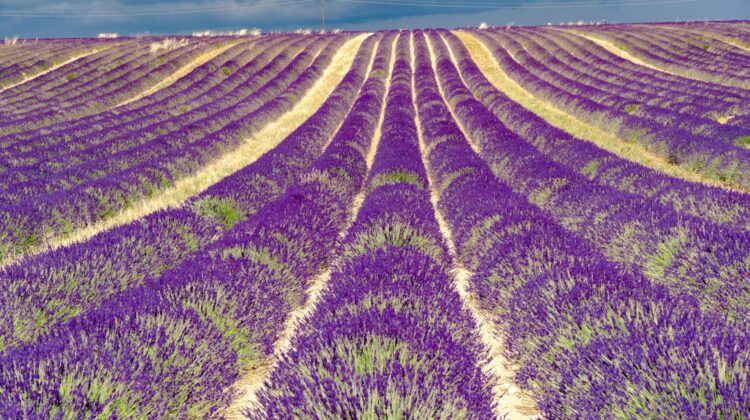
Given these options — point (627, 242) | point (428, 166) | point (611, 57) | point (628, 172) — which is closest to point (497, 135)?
point (428, 166)

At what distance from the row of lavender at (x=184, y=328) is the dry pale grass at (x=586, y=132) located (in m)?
5.03

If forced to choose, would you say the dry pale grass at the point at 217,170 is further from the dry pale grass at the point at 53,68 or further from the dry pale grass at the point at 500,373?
the dry pale grass at the point at 53,68

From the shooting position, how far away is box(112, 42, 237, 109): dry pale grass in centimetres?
2319

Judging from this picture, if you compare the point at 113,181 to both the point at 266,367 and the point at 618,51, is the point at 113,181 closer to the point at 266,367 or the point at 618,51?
the point at 266,367

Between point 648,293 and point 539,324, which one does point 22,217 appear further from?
point 648,293

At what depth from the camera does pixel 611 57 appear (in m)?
26.7

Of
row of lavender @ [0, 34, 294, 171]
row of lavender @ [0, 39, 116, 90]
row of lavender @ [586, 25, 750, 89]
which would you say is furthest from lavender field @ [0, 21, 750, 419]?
row of lavender @ [0, 39, 116, 90]

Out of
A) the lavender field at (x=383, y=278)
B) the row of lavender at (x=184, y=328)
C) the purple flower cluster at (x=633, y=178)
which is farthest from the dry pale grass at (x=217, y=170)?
the purple flower cluster at (x=633, y=178)

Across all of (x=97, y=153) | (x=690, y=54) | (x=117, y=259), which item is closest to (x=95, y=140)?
(x=97, y=153)

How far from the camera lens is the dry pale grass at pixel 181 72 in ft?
76.1

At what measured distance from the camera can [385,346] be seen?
2387mm

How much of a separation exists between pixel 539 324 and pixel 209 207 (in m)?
4.46

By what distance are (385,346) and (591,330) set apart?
3.78 ft

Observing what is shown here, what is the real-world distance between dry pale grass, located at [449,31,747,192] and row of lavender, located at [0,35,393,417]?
5.03m
